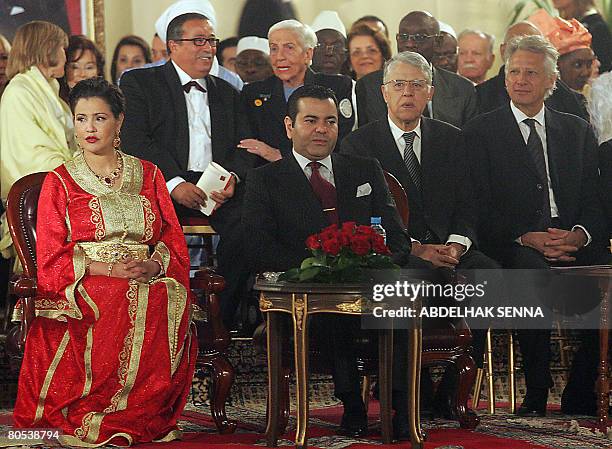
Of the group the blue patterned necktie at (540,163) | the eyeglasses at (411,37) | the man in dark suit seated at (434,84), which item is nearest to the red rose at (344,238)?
the blue patterned necktie at (540,163)

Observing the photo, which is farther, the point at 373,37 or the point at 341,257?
the point at 373,37

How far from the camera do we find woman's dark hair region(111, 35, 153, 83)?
24.0ft

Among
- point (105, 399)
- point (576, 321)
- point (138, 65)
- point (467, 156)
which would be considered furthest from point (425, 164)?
point (105, 399)

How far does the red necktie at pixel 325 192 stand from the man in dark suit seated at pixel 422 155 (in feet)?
3.29

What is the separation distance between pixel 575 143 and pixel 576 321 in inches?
51.7

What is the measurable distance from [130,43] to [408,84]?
1.71 m

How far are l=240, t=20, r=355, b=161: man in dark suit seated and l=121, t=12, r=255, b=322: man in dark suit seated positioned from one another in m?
0.12

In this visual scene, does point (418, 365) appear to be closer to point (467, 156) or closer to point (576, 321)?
point (576, 321)

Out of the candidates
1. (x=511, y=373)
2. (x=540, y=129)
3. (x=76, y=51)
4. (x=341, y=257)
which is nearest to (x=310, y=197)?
(x=341, y=257)

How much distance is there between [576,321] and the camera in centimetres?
651

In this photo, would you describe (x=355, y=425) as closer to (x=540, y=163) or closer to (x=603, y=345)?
(x=603, y=345)

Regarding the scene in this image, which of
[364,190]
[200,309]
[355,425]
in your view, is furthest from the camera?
[364,190]

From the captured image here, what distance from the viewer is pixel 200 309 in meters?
5.73

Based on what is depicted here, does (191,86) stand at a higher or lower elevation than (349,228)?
higher
